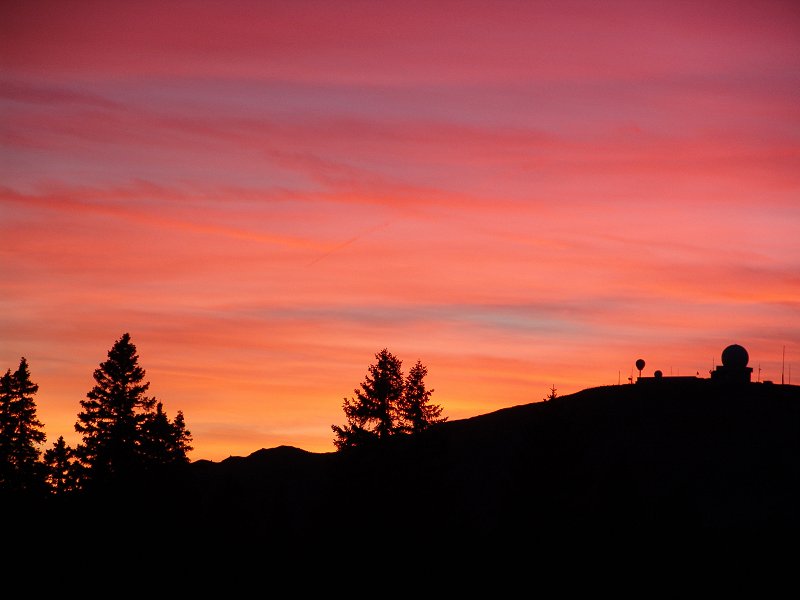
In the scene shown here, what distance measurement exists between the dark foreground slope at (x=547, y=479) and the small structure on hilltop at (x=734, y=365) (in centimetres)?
156

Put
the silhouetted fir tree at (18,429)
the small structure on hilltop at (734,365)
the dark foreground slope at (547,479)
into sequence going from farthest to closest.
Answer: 1. the small structure on hilltop at (734,365)
2. the silhouetted fir tree at (18,429)
3. the dark foreground slope at (547,479)

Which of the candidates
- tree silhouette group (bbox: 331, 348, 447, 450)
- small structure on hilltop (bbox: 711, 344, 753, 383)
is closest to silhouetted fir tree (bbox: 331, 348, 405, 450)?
tree silhouette group (bbox: 331, 348, 447, 450)

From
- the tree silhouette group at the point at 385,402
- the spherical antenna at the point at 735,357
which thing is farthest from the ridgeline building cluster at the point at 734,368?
the tree silhouette group at the point at 385,402

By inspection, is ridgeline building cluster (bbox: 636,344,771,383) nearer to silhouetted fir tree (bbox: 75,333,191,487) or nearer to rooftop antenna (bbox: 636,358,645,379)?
rooftop antenna (bbox: 636,358,645,379)

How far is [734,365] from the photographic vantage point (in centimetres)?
11675

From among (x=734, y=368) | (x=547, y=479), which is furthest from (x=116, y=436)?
(x=734, y=368)

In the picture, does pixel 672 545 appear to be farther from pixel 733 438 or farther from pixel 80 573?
pixel 733 438

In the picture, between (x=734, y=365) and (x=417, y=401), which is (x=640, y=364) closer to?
(x=734, y=365)

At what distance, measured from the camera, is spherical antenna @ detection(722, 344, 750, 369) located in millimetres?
116562

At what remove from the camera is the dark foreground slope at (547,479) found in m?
47.0

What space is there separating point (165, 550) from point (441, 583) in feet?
50.8

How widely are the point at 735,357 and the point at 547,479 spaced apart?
255 feet

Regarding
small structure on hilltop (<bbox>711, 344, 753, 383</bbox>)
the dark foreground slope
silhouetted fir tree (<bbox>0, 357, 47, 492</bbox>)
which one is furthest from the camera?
small structure on hilltop (<bbox>711, 344, 753, 383</bbox>)

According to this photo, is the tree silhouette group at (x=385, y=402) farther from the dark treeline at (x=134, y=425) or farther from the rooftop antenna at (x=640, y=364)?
the rooftop antenna at (x=640, y=364)
